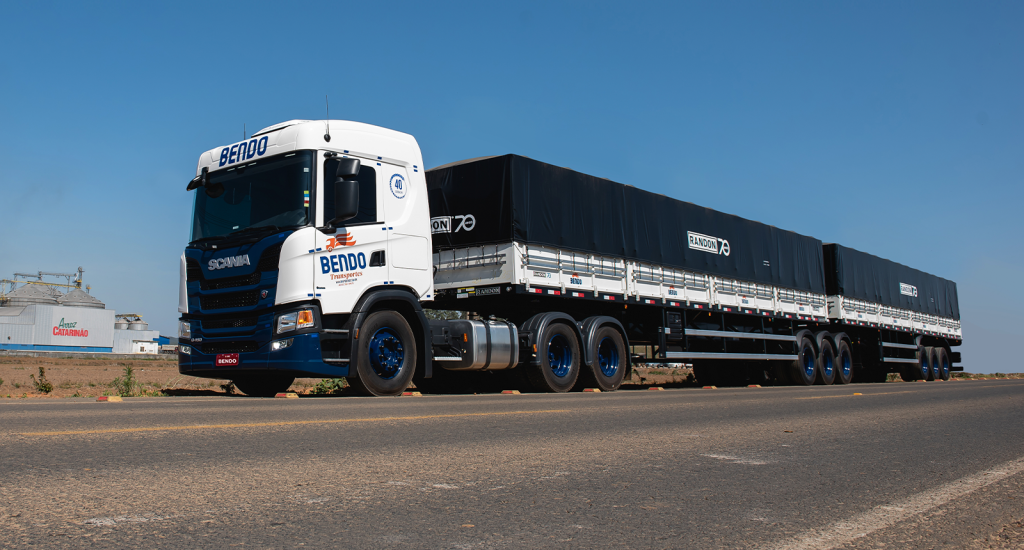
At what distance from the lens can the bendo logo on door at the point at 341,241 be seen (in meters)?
9.49

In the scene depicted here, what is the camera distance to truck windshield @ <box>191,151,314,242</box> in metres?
9.54

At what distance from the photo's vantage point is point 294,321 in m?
9.19

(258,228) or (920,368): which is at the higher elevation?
(258,228)

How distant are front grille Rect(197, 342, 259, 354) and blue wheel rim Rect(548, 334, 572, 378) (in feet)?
17.2

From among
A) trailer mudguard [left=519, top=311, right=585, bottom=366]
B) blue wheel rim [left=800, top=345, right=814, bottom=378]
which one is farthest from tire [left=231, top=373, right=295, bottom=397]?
blue wheel rim [left=800, top=345, right=814, bottom=378]

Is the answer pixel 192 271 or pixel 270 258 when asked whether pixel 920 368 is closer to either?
pixel 270 258

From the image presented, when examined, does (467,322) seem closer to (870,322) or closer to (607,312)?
(607,312)

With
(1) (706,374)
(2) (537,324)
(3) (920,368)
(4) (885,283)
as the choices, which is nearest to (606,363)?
(2) (537,324)

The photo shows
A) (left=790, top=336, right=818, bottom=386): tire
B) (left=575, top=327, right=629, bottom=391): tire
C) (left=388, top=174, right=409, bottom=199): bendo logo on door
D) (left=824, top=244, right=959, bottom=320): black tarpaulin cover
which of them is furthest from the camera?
(left=824, top=244, right=959, bottom=320): black tarpaulin cover

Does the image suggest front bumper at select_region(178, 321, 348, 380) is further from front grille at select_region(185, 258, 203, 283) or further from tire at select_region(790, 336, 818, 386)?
tire at select_region(790, 336, 818, 386)

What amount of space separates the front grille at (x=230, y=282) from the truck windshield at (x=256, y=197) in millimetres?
670

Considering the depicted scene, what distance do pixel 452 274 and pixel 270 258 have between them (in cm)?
399

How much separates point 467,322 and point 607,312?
385 centimetres

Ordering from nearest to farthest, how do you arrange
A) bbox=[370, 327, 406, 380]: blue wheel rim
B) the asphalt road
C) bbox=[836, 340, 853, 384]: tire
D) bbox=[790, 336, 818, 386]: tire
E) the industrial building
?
the asphalt road → bbox=[370, 327, 406, 380]: blue wheel rim → bbox=[790, 336, 818, 386]: tire → bbox=[836, 340, 853, 384]: tire → the industrial building
